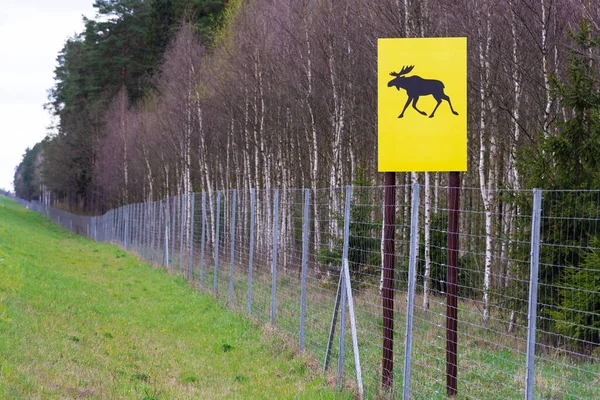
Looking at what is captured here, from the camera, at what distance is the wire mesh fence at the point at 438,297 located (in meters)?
6.84

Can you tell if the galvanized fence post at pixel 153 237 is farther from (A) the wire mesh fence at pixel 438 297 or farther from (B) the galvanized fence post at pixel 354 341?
(B) the galvanized fence post at pixel 354 341

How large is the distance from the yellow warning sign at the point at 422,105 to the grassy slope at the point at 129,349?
105 inches

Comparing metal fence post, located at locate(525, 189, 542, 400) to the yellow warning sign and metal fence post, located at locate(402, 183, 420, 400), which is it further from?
the yellow warning sign

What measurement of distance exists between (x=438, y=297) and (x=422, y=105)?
6725 mm

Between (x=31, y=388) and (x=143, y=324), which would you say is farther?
(x=143, y=324)

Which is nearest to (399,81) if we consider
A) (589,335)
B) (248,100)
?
(589,335)

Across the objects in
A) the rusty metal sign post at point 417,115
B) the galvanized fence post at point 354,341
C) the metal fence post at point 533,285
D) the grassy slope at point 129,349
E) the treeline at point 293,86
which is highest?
the treeline at point 293,86

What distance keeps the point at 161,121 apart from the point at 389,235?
3429 centimetres

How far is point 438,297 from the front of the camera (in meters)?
13.8

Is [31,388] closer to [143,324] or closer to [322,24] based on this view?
[143,324]

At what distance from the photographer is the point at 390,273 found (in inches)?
317

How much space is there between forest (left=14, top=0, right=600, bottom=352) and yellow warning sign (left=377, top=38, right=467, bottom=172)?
40.4 inches

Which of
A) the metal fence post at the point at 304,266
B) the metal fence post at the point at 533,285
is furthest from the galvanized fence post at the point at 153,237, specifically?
the metal fence post at the point at 533,285

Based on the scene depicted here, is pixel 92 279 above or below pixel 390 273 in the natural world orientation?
below
